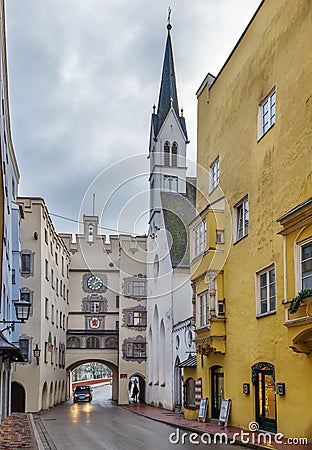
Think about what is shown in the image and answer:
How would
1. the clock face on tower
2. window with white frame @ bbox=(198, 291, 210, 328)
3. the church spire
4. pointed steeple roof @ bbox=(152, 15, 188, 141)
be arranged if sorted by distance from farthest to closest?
the clock face on tower → the church spire → pointed steeple roof @ bbox=(152, 15, 188, 141) → window with white frame @ bbox=(198, 291, 210, 328)

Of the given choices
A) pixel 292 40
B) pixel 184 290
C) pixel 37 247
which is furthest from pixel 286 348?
pixel 37 247

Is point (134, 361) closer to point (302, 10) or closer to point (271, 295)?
point (271, 295)

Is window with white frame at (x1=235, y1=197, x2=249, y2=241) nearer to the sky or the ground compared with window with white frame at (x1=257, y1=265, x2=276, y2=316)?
nearer to the sky

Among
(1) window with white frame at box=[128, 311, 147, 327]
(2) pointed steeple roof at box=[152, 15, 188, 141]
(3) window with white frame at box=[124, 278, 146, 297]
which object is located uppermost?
(2) pointed steeple roof at box=[152, 15, 188, 141]

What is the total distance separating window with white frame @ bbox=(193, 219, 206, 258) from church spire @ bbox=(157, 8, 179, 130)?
26544 millimetres

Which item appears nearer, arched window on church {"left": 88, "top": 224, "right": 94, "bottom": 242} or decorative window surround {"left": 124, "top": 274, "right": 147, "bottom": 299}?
decorative window surround {"left": 124, "top": 274, "right": 147, "bottom": 299}

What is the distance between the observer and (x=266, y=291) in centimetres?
1955

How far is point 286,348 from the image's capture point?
688 inches

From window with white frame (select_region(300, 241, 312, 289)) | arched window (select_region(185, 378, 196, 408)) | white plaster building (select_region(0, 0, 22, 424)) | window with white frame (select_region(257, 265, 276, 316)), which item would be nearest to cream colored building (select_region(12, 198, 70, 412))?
white plaster building (select_region(0, 0, 22, 424))

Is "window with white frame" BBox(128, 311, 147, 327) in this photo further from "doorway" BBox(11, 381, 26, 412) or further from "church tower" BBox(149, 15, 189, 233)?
"doorway" BBox(11, 381, 26, 412)

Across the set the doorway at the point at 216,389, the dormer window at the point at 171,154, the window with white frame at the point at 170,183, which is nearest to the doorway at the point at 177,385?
the doorway at the point at 216,389

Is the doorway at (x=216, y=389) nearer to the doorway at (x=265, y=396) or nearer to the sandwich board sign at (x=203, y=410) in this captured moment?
the sandwich board sign at (x=203, y=410)

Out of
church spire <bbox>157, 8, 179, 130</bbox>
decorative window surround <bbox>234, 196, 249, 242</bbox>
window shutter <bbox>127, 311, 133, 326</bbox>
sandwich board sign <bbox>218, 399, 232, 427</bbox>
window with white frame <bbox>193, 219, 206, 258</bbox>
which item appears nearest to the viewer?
decorative window surround <bbox>234, 196, 249, 242</bbox>

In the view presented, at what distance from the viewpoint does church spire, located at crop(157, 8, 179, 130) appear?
171 ft
